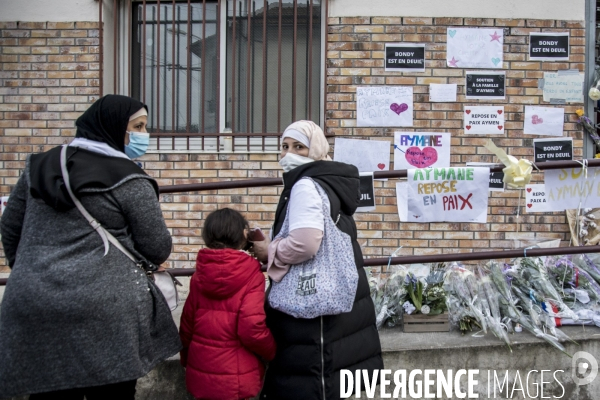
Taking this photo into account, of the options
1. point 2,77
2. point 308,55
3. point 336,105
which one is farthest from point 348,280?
point 2,77

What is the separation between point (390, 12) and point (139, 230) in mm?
3494

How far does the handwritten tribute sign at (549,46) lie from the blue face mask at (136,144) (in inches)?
148

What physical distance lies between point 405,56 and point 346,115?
2.30 ft

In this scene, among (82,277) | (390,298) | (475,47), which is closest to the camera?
(82,277)

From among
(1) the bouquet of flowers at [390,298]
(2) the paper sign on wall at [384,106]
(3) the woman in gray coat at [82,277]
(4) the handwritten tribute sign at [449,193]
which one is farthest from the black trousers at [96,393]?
(2) the paper sign on wall at [384,106]

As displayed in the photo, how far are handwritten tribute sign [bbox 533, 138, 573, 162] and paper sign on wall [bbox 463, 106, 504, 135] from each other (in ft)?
1.15

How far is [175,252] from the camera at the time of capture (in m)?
4.96

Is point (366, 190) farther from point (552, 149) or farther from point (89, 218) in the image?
point (552, 149)

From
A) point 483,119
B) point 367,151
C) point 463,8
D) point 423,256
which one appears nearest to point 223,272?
point 423,256

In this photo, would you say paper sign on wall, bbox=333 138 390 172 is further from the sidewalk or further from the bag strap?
the bag strap

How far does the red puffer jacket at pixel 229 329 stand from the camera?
93.7 inches

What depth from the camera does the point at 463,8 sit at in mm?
4902

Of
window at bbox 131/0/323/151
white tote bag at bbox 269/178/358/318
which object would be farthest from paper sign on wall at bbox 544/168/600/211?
window at bbox 131/0/323/151

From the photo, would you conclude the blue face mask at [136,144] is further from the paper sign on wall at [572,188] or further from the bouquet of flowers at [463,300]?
the paper sign on wall at [572,188]
